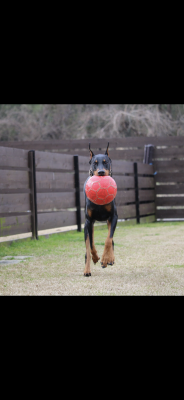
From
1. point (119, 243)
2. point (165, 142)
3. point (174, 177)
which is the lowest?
point (119, 243)

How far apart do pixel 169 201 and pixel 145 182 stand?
81 centimetres

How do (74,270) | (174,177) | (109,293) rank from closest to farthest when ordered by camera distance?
(109,293) → (74,270) → (174,177)

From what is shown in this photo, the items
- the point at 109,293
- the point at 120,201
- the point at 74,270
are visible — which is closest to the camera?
the point at 109,293

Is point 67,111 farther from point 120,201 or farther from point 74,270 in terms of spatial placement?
point 74,270

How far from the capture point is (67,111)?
18688 millimetres

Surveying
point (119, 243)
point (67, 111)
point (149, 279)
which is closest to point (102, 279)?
point (149, 279)

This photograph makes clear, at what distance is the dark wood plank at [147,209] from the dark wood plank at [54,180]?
2.90 metres

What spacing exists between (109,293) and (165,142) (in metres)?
8.64

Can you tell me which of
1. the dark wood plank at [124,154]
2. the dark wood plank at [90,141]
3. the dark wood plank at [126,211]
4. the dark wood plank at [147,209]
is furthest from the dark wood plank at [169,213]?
the dark wood plank at [90,141]

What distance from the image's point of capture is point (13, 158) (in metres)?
7.20

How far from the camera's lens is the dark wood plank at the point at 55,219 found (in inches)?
310

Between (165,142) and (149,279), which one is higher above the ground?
(165,142)

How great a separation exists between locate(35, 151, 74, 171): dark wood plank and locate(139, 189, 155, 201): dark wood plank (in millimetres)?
2894

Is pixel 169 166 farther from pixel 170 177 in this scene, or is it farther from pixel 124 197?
pixel 124 197
